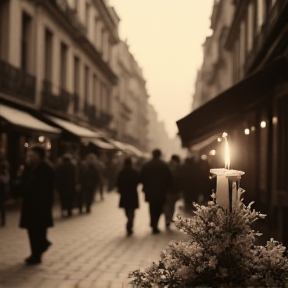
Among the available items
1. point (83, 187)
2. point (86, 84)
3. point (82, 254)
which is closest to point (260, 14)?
point (83, 187)

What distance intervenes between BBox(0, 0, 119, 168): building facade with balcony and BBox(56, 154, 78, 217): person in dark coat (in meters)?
2.35

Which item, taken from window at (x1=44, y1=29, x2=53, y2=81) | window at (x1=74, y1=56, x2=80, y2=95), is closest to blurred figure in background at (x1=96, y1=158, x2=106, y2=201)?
window at (x1=44, y1=29, x2=53, y2=81)

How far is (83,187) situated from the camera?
16297 millimetres

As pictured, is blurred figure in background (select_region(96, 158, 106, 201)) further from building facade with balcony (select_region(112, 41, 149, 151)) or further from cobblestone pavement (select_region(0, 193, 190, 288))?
building facade with balcony (select_region(112, 41, 149, 151))

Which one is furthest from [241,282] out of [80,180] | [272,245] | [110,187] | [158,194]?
[110,187]

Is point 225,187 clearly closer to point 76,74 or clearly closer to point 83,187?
point 83,187

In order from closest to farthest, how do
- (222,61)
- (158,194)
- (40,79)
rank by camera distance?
(158,194)
(40,79)
(222,61)

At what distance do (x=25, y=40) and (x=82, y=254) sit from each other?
45.6ft

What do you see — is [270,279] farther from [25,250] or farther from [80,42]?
[80,42]

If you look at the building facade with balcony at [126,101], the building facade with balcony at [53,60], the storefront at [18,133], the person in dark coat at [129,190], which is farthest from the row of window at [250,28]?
the building facade with balcony at [126,101]

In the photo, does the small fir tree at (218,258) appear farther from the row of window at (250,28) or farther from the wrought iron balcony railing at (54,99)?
the wrought iron balcony railing at (54,99)

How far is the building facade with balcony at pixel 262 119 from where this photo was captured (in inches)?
369

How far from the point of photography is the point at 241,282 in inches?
114

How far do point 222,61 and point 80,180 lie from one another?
2165cm
